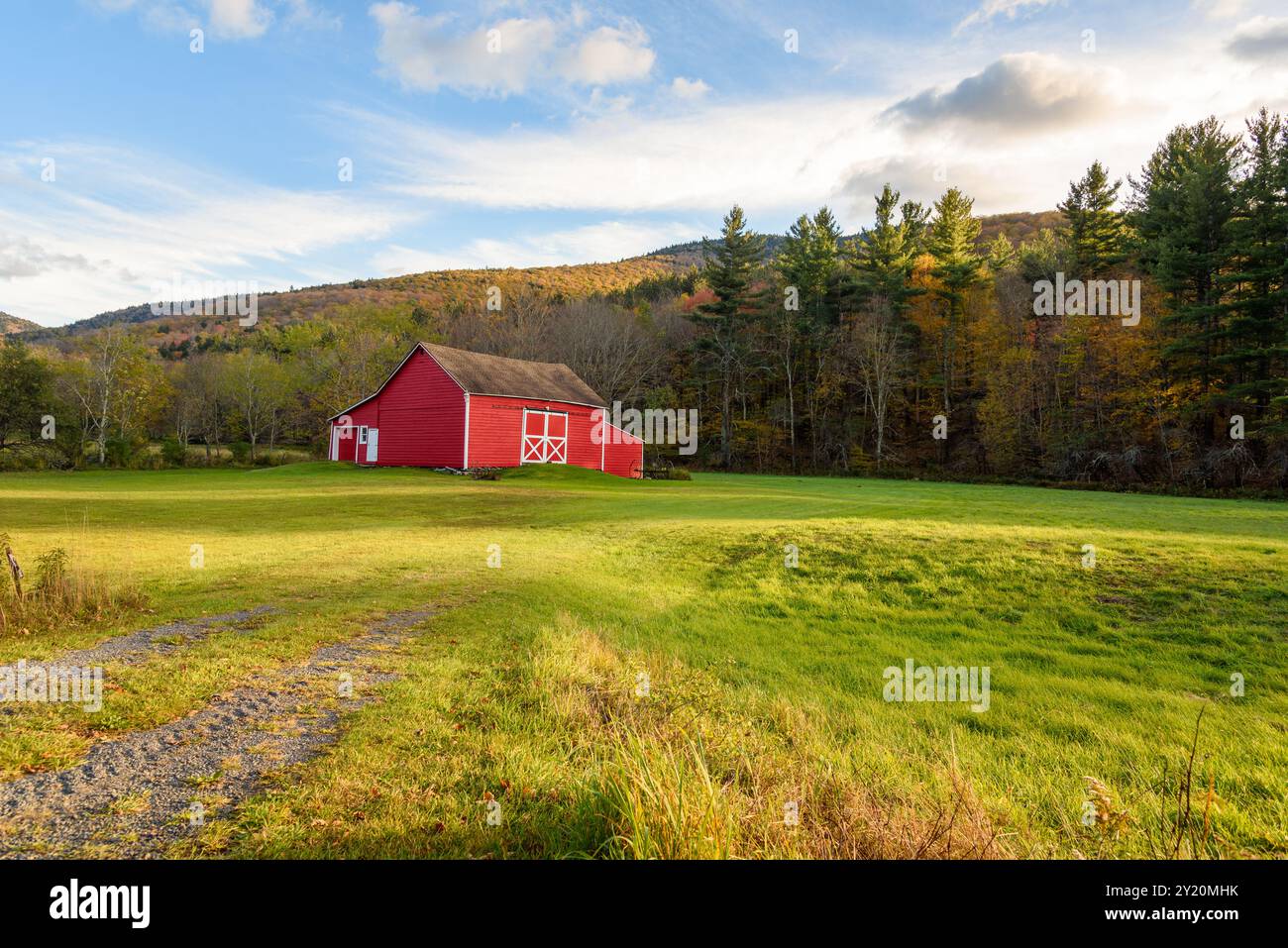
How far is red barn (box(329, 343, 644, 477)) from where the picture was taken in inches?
1409

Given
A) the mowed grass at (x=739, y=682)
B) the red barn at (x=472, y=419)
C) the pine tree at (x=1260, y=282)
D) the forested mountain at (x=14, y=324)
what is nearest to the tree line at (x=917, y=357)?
the pine tree at (x=1260, y=282)

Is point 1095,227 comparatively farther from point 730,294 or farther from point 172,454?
point 172,454

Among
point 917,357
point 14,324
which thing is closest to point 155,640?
point 917,357

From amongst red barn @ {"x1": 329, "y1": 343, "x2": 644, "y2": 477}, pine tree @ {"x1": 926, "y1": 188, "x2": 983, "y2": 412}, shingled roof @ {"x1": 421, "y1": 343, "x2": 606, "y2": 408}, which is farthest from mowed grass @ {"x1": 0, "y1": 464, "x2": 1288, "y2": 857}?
pine tree @ {"x1": 926, "y1": 188, "x2": 983, "y2": 412}

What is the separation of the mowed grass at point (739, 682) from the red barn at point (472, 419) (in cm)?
1991

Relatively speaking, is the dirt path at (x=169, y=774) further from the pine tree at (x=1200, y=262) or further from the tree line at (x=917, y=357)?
the pine tree at (x=1200, y=262)

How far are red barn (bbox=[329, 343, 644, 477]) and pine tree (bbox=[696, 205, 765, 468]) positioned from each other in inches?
777

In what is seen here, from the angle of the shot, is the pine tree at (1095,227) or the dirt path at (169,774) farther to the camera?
the pine tree at (1095,227)

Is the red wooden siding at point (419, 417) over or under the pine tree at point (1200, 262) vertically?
under

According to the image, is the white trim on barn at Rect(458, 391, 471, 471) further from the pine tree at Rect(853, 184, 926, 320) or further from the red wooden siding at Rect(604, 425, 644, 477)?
the pine tree at Rect(853, 184, 926, 320)

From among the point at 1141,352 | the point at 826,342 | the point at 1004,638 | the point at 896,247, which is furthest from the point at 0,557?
the point at 896,247

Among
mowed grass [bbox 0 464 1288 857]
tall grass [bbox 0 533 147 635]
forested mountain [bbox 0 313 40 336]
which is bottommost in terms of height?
mowed grass [bbox 0 464 1288 857]

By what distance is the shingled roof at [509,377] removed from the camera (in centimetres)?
3638
